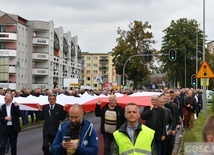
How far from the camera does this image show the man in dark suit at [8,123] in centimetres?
1162

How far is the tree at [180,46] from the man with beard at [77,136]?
240ft

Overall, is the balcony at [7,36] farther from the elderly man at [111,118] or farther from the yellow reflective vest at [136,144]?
the yellow reflective vest at [136,144]

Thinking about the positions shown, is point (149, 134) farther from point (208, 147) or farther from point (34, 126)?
point (34, 126)

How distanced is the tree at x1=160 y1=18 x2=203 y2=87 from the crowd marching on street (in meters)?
67.7

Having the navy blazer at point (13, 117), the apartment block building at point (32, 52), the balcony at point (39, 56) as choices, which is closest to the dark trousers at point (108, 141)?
the navy blazer at point (13, 117)

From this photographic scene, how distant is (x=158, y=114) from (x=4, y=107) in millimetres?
3769

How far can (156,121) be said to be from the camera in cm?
1069

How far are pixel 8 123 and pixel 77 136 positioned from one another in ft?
20.1

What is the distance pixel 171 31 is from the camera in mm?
86938

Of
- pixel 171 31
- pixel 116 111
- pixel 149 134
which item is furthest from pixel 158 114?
pixel 171 31

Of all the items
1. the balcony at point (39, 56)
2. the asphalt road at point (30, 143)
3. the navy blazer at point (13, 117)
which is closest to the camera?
the navy blazer at point (13, 117)

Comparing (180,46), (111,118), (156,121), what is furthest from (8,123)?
(180,46)

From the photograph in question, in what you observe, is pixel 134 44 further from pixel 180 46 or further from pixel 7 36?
pixel 7 36

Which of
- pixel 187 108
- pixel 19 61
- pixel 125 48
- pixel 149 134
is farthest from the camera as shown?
pixel 19 61
